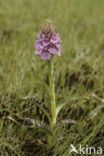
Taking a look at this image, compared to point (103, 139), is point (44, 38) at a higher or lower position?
higher

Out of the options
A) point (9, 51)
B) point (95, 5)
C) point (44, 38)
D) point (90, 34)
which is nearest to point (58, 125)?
point (44, 38)

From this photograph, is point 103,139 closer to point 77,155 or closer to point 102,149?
point 102,149

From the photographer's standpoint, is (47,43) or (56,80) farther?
(56,80)

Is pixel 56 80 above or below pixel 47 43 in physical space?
above
